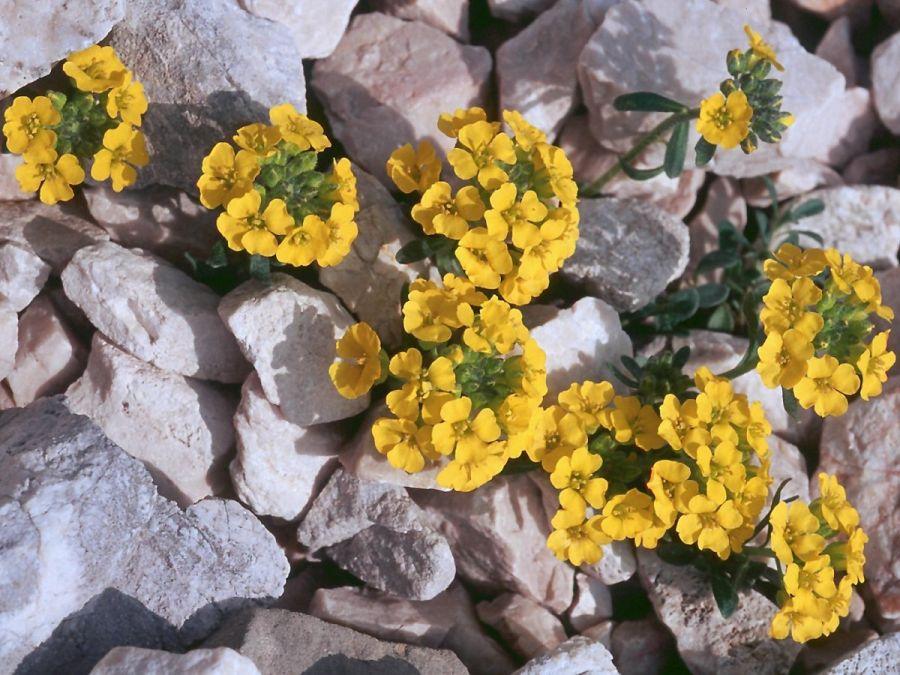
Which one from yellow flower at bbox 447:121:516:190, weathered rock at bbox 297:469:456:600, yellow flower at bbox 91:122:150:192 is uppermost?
yellow flower at bbox 91:122:150:192

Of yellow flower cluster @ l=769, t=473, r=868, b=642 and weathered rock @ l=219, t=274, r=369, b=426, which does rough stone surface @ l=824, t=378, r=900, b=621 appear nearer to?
yellow flower cluster @ l=769, t=473, r=868, b=642

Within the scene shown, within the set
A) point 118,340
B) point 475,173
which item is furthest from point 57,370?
point 475,173

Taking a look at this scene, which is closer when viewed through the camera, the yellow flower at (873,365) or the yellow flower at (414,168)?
the yellow flower at (873,365)

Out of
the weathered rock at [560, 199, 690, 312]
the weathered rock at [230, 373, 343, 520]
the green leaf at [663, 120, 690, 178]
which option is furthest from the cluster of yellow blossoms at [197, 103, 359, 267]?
the green leaf at [663, 120, 690, 178]

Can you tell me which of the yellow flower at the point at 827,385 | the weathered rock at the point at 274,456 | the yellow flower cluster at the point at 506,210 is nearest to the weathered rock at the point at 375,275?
the yellow flower cluster at the point at 506,210

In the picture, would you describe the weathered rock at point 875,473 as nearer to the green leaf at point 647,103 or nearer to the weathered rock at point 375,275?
the green leaf at point 647,103

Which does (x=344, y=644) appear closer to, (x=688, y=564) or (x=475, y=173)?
(x=688, y=564)
